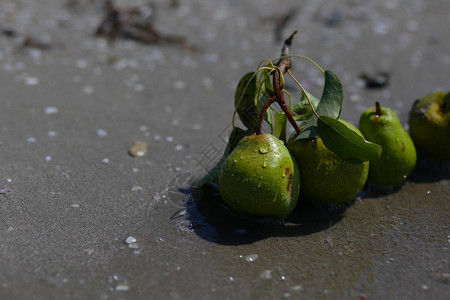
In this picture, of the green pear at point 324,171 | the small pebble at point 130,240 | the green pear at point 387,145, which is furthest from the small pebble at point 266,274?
the green pear at point 387,145

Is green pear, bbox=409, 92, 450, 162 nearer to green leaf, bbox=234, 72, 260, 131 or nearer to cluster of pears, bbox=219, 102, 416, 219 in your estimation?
cluster of pears, bbox=219, 102, 416, 219

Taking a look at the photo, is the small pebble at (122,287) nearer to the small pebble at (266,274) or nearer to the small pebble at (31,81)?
the small pebble at (266,274)

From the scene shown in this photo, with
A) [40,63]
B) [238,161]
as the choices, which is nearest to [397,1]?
[40,63]

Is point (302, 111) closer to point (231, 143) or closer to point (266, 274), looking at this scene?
point (231, 143)

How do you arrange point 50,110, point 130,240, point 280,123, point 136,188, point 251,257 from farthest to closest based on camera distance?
point 50,110, point 136,188, point 280,123, point 130,240, point 251,257

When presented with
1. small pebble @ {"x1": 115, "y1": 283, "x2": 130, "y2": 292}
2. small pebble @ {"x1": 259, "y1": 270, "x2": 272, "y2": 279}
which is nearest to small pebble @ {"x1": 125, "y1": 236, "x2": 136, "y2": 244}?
small pebble @ {"x1": 115, "y1": 283, "x2": 130, "y2": 292}

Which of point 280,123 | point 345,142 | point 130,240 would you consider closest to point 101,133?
point 130,240

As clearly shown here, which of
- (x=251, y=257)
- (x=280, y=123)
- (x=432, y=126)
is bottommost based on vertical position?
(x=251, y=257)
